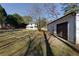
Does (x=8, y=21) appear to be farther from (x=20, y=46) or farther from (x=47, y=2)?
(x=47, y=2)

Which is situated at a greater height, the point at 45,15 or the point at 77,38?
the point at 45,15

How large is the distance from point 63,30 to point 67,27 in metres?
0.09

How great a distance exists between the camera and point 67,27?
9.94 ft

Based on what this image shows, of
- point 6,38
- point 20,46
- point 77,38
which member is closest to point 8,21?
point 6,38

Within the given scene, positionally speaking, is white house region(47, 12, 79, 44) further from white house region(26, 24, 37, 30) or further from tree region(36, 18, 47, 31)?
white house region(26, 24, 37, 30)

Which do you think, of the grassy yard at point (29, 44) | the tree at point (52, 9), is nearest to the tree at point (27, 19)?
the grassy yard at point (29, 44)

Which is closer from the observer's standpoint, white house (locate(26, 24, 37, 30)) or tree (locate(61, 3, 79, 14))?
tree (locate(61, 3, 79, 14))

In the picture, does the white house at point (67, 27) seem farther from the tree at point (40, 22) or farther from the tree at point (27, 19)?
the tree at point (27, 19)

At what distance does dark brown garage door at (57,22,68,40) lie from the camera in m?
3.02

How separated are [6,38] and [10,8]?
520 millimetres

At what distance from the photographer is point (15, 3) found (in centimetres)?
297

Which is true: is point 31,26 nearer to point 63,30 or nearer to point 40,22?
point 40,22

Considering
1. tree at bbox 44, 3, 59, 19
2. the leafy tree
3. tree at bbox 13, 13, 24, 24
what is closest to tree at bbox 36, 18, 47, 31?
tree at bbox 44, 3, 59, 19

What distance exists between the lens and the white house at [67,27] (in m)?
2.93
